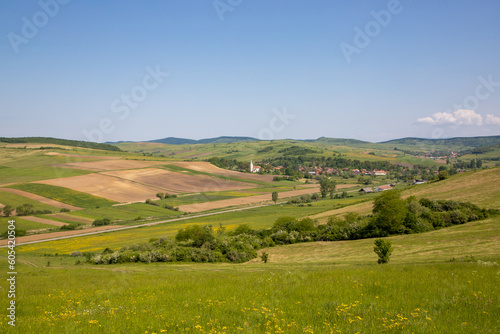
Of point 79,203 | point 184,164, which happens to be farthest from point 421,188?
point 184,164

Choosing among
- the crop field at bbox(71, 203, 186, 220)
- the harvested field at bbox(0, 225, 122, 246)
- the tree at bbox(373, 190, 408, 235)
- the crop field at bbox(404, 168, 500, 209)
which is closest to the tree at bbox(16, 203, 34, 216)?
the crop field at bbox(71, 203, 186, 220)

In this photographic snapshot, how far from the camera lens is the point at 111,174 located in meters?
119

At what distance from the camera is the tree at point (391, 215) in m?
38.0

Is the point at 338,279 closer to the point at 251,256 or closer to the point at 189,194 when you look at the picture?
the point at 251,256

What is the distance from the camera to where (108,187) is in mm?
102562

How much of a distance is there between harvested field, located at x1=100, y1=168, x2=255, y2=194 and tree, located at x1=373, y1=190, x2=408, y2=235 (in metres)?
83.5

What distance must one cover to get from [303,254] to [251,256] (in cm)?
626

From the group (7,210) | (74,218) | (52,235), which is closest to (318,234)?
(52,235)

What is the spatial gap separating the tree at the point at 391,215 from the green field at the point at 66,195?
75412 millimetres

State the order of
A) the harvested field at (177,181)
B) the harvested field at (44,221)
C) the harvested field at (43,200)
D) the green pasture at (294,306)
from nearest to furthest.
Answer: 1. the green pasture at (294,306)
2. the harvested field at (44,221)
3. the harvested field at (43,200)
4. the harvested field at (177,181)

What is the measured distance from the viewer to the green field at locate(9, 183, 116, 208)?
86.6 m

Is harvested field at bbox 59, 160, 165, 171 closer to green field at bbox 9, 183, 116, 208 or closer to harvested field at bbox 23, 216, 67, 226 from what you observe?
green field at bbox 9, 183, 116, 208

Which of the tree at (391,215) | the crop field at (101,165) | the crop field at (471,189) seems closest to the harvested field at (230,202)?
the crop field at (101,165)

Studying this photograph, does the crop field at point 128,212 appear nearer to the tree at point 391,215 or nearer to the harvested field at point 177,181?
the harvested field at point 177,181
